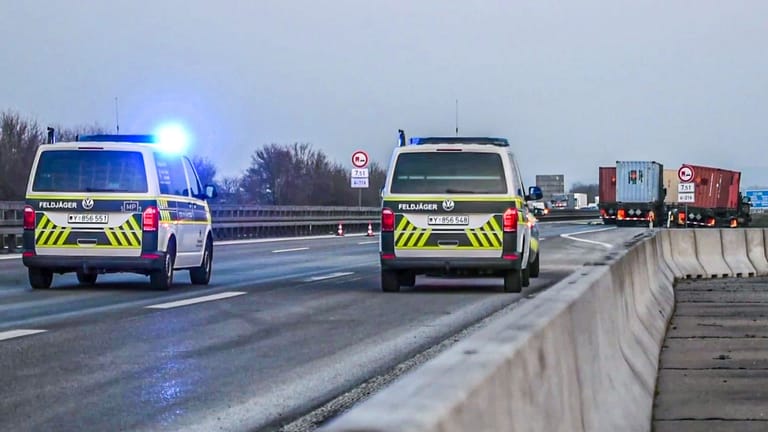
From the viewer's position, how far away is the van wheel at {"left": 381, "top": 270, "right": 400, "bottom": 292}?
52.8 ft

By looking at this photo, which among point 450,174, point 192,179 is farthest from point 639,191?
point 450,174

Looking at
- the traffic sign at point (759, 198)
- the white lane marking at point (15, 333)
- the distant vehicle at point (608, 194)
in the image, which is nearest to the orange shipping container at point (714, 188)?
the distant vehicle at point (608, 194)

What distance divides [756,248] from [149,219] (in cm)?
1361

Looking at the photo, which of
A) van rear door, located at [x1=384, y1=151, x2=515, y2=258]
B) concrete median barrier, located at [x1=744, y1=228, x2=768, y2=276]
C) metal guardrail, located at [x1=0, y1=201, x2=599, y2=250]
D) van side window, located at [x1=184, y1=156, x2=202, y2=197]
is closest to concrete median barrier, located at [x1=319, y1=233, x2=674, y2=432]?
van rear door, located at [x1=384, y1=151, x2=515, y2=258]

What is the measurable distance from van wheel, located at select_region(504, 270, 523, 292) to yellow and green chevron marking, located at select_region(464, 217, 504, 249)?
558 millimetres

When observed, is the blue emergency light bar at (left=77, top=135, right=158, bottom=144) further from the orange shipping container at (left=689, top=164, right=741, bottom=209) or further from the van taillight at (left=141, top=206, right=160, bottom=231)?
the orange shipping container at (left=689, top=164, right=741, bottom=209)

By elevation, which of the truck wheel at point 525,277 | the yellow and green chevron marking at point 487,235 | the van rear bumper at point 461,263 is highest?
the yellow and green chevron marking at point 487,235

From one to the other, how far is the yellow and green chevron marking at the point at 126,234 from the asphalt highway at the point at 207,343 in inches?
25.0

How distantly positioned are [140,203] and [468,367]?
12304 millimetres

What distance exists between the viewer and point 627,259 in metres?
11.8

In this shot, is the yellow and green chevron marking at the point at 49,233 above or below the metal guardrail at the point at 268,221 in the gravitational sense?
above

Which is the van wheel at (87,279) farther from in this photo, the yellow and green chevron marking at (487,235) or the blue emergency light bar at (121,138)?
the yellow and green chevron marking at (487,235)

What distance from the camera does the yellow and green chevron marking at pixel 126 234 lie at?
595 inches

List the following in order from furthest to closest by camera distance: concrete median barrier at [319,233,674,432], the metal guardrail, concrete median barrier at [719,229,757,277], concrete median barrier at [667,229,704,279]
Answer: the metal guardrail < concrete median barrier at [719,229,757,277] < concrete median barrier at [667,229,704,279] < concrete median barrier at [319,233,674,432]
